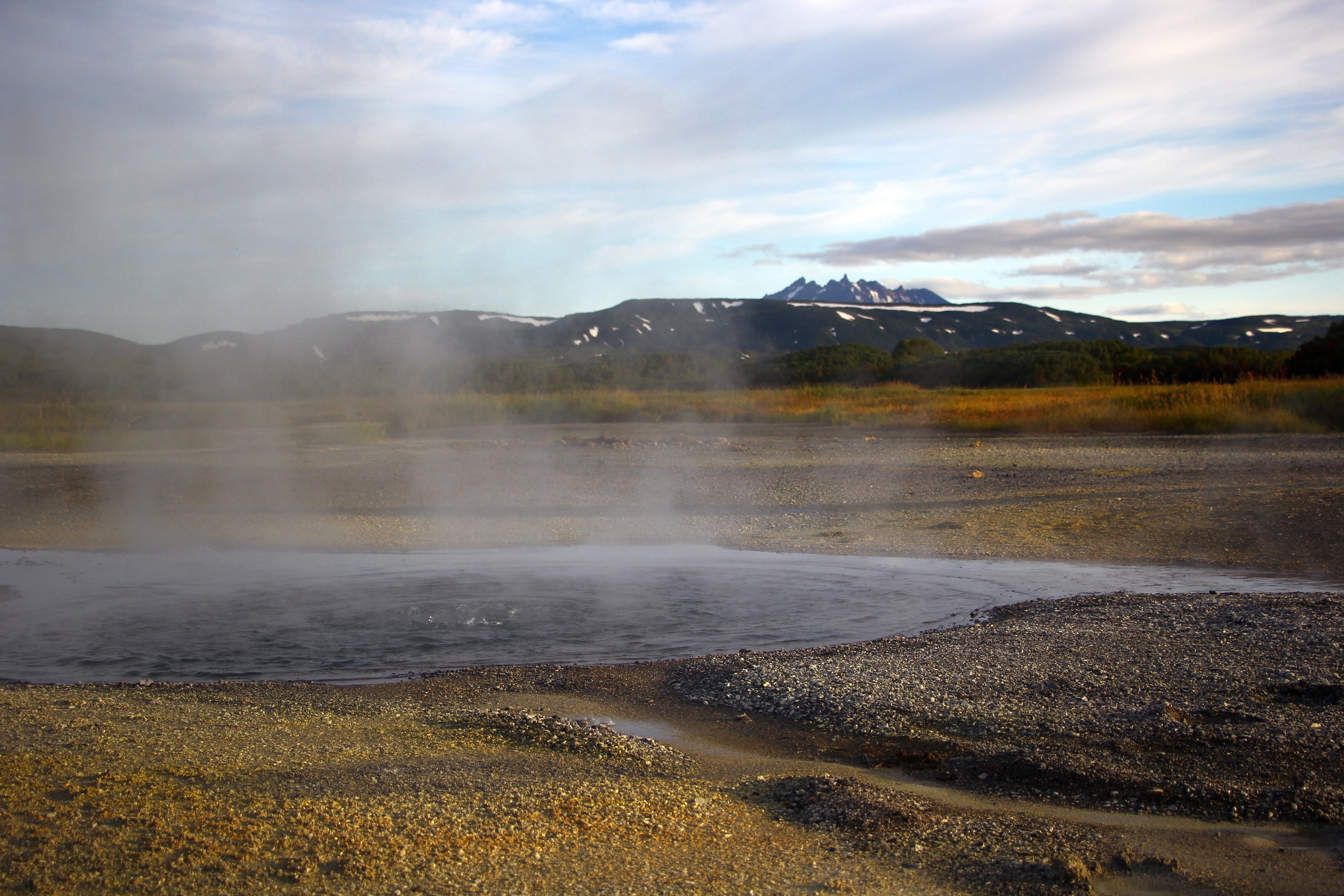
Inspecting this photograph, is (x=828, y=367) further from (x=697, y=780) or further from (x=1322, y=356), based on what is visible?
(x=697, y=780)

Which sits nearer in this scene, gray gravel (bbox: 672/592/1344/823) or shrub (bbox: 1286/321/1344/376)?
gray gravel (bbox: 672/592/1344/823)

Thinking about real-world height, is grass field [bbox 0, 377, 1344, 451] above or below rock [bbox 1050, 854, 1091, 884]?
above

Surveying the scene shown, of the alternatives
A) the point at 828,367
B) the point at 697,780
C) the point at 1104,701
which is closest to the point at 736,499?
the point at 1104,701

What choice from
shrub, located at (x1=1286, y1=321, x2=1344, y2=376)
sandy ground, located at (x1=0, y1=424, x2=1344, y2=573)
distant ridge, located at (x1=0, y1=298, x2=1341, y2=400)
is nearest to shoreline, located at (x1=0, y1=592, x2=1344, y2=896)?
distant ridge, located at (x1=0, y1=298, x2=1341, y2=400)

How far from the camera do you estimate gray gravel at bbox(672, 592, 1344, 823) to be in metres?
2.98

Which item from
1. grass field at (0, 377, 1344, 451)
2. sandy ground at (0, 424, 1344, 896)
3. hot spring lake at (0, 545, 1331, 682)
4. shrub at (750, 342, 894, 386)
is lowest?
hot spring lake at (0, 545, 1331, 682)

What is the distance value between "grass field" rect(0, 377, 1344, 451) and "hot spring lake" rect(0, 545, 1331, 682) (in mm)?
1685

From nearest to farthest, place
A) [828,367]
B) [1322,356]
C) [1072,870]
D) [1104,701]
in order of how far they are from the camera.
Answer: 1. [1072,870]
2. [1104,701]
3. [1322,356]
4. [828,367]

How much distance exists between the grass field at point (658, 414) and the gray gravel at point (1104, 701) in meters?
6.50

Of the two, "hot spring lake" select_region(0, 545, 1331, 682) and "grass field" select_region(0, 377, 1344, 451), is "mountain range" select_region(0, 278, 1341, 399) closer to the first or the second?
"grass field" select_region(0, 377, 1344, 451)

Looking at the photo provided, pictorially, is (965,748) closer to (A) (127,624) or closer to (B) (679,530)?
(A) (127,624)

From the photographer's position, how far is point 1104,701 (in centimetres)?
382

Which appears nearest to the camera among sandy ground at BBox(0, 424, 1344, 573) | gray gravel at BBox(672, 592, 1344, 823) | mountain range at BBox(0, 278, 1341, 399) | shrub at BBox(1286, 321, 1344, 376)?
gray gravel at BBox(672, 592, 1344, 823)

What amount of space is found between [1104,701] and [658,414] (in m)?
24.2
